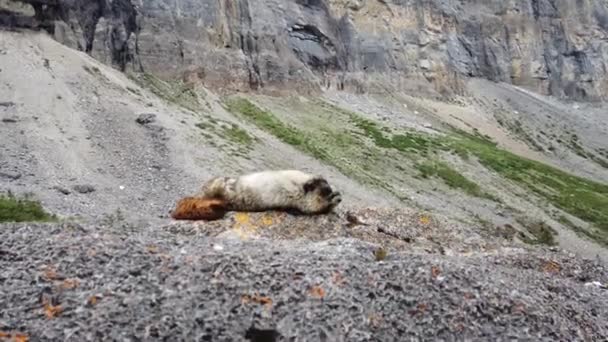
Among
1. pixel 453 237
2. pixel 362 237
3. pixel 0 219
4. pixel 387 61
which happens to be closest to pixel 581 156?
pixel 387 61

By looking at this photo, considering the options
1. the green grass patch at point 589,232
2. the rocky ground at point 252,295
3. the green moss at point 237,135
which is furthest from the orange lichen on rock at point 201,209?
the green grass patch at point 589,232

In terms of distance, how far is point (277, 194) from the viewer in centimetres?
1820

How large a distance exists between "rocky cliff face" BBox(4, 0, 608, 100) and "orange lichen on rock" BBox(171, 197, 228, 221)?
39.5 m

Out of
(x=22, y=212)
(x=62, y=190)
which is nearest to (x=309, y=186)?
(x=22, y=212)

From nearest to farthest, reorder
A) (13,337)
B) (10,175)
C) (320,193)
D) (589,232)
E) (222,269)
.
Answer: (13,337) < (222,269) < (320,193) < (10,175) < (589,232)

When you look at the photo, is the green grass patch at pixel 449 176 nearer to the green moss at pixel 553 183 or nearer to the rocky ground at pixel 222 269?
the green moss at pixel 553 183

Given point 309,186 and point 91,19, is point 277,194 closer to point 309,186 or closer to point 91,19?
point 309,186

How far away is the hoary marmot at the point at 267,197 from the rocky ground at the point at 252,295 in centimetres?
467

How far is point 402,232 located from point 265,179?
5.63 meters

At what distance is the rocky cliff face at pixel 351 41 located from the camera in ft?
186

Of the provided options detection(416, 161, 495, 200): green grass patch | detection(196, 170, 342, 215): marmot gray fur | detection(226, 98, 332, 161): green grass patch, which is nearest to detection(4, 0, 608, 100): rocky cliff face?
detection(226, 98, 332, 161): green grass patch

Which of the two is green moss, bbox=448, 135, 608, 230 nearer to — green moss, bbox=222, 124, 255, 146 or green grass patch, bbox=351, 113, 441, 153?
green grass patch, bbox=351, 113, 441, 153

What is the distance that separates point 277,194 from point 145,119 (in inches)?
982

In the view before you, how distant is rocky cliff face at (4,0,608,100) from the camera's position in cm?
5681
